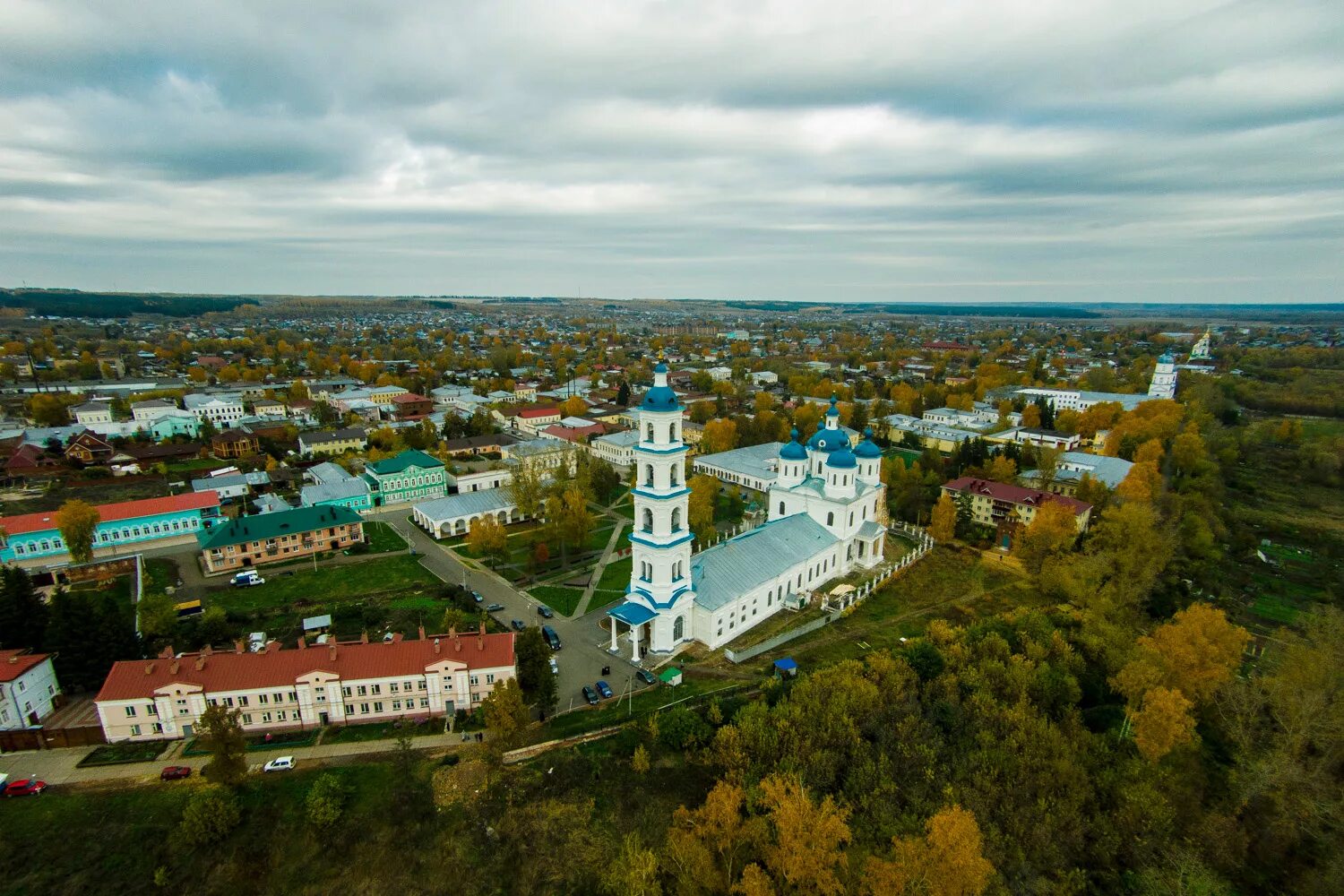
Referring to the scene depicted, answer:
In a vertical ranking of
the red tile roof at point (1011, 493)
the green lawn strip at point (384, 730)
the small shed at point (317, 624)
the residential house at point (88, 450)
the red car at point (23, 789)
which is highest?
the residential house at point (88, 450)

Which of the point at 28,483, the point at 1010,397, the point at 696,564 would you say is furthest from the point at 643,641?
the point at 1010,397

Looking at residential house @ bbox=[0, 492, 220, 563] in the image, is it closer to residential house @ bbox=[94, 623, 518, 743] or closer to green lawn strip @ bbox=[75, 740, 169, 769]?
residential house @ bbox=[94, 623, 518, 743]

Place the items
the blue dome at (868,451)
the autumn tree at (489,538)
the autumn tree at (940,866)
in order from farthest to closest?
the blue dome at (868,451) → the autumn tree at (489,538) → the autumn tree at (940,866)

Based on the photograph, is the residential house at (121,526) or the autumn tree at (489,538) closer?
the residential house at (121,526)

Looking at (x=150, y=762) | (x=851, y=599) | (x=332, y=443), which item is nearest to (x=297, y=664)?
(x=150, y=762)

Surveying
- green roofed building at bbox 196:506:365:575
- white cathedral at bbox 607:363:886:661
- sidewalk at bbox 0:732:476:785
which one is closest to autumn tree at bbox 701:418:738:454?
white cathedral at bbox 607:363:886:661

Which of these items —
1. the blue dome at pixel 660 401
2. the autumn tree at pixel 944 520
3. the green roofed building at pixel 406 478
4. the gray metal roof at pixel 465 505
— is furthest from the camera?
the green roofed building at pixel 406 478

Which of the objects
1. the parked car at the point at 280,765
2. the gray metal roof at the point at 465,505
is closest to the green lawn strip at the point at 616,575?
the gray metal roof at the point at 465,505

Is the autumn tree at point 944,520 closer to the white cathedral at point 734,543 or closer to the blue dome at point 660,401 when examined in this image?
the white cathedral at point 734,543
